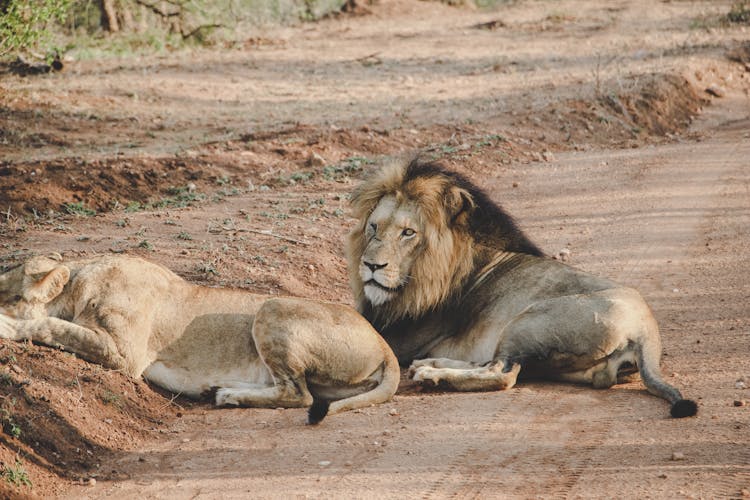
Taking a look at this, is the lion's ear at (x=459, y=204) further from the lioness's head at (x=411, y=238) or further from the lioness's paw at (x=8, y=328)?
the lioness's paw at (x=8, y=328)

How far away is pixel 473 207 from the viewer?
6.57 meters

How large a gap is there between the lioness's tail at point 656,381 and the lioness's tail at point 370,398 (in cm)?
140

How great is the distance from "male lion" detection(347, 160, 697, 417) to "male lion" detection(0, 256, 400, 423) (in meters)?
0.57

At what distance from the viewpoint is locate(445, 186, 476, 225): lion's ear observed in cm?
648

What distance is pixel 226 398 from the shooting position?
5.54m

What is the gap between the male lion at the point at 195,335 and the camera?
5.43 meters

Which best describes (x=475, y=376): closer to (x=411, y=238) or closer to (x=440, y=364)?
(x=440, y=364)

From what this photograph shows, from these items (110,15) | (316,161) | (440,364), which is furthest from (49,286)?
(110,15)

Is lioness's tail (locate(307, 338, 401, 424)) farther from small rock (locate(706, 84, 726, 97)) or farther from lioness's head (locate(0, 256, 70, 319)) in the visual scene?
small rock (locate(706, 84, 726, 97))

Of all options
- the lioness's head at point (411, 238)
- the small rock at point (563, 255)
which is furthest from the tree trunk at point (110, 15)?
the lioness's head at point (411, 238)

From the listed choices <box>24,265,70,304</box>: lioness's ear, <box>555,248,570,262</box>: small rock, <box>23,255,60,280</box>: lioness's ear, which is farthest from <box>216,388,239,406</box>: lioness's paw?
<box>555,248,570,262</box>: small rock

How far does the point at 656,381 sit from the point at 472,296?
1434mm

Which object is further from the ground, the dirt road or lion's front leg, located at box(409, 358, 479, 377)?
Answer: the dirt road

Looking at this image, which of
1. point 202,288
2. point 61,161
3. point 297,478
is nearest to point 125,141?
point 61,161
